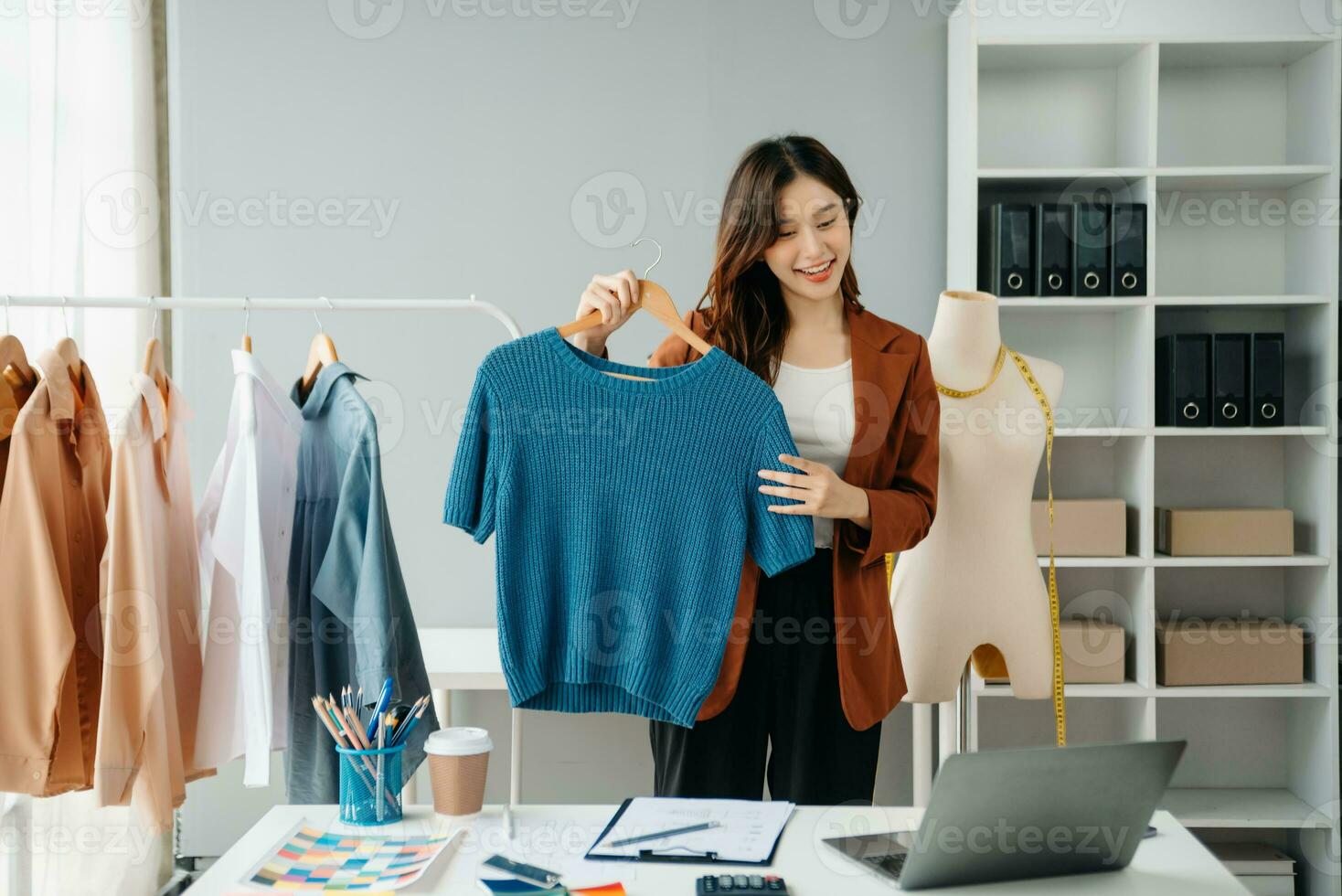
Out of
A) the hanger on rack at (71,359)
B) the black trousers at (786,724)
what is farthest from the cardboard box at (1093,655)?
the hanger on rack at (71,359)

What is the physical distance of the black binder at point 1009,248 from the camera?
273 cm

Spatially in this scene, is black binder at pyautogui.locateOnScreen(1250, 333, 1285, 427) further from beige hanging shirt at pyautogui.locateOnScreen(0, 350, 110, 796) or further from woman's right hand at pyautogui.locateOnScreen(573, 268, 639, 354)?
beige hanging shirt at pyautogui.locateOnScreen(0, 350, 110, 796)

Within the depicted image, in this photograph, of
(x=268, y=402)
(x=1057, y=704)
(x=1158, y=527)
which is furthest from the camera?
(x=1158, y=527)

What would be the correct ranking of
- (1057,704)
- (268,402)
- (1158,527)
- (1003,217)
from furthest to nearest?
(1158,527) < (1003,217) < (1057,704) < (268,402)

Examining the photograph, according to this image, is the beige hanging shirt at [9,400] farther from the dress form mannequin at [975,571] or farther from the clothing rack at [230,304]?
the dress form mannequin at [975,571]

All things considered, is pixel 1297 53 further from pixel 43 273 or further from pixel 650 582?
pixel 43 273

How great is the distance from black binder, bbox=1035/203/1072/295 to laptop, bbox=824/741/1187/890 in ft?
5.91

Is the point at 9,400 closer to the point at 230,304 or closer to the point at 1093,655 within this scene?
the point at 230,304

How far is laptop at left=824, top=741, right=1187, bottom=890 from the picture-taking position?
110 centimetres

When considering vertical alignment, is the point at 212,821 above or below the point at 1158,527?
below

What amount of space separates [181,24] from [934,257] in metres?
2.14

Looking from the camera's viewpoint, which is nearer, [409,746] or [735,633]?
[735,633]

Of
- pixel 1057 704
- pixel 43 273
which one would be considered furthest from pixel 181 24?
pixel 1057 704

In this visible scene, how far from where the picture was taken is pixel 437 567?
306cm
